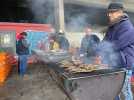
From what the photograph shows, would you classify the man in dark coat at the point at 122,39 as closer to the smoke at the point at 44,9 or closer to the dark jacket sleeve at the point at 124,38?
the dark jacket sleeve at the point at 124,38

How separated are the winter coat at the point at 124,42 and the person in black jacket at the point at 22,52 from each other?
4081mm

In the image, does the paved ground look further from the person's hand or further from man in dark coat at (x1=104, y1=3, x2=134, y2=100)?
man in dark coat at (x1=104, y1=3, x2=134, y2=100)

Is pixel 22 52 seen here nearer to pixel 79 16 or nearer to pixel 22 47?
pixel 22 47

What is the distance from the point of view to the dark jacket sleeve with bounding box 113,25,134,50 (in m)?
3.87

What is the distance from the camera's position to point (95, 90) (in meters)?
3.56

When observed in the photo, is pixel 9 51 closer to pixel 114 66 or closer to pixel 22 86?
pixel 22 86

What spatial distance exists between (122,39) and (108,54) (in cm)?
34

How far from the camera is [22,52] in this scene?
8.12m

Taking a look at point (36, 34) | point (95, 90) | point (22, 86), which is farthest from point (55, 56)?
point (36, 34)

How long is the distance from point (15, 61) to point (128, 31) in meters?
4.44

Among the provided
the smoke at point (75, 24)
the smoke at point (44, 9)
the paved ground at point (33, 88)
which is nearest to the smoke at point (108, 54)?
the paved ground at point (33, 88)

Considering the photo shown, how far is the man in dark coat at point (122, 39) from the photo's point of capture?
3.88 metres

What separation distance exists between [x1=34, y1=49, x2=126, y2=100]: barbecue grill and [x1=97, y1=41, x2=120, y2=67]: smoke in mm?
348

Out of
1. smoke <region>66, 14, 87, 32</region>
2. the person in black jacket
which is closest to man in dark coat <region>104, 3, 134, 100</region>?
the person in black jacket
